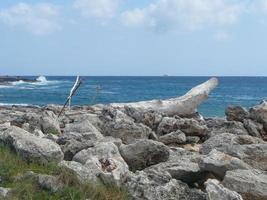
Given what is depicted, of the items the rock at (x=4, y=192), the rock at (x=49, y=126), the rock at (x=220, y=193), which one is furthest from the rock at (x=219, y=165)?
the rock at (x=49, y=126)

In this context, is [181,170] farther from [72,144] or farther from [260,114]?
[260,114]

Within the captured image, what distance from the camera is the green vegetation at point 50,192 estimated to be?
7.23 metres

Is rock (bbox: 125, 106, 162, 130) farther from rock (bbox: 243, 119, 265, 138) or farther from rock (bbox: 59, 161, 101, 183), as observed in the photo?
rock (bbox: 59, 161, 101, 183)

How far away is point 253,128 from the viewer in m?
15.7

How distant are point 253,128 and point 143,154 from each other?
6.66 m

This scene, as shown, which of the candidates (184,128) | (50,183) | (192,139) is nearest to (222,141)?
(192,139)

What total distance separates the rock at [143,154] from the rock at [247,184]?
1872 millimetres

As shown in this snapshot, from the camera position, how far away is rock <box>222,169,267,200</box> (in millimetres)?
7832

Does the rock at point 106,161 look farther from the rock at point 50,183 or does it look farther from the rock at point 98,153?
the rock at point 50,183

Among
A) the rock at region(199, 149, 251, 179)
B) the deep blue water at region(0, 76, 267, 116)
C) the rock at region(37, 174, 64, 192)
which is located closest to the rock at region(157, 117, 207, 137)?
the rock at region(199, 149, 251, 179)

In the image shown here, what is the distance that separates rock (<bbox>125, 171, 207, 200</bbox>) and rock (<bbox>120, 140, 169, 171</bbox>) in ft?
5.96

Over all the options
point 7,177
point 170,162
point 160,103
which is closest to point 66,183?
point 7,177

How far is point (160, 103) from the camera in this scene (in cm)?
2108

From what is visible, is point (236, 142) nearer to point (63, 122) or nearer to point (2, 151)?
point (2, 151)
